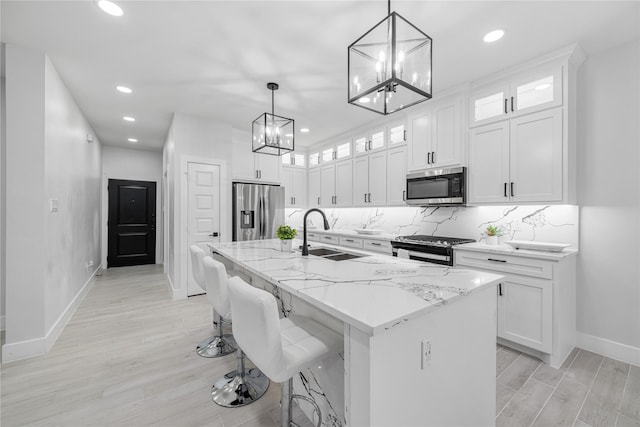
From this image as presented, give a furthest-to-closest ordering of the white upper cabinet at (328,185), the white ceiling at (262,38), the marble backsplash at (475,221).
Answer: the white upper cabinet at (328,185) < the marble backsplash at (475,221) < the white ceiling at (262,38)

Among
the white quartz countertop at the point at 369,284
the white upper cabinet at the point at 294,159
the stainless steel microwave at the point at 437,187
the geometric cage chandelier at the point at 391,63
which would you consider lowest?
the white quartz countertop at the point at 369,284

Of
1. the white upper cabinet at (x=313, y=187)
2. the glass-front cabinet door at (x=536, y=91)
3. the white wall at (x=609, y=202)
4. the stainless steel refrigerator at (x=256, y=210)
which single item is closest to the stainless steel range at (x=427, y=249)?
the white wall at (x=609, y=202)

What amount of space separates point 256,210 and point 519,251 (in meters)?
3.67

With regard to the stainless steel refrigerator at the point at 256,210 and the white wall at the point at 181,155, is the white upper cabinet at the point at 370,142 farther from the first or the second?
the white wall at the point at 181,155

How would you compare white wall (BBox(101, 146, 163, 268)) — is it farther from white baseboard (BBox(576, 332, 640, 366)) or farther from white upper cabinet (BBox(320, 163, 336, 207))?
white baseboard (BBox(576, 332, 640, 366))

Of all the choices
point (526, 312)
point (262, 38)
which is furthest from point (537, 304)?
point (262, 38)

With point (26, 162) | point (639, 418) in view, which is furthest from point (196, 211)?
point (639, 418)

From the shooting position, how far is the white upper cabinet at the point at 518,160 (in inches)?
96.7

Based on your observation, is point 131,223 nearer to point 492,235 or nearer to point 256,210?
point 256,210

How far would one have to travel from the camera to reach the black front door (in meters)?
6.00

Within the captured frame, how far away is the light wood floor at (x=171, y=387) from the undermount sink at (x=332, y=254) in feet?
3.40

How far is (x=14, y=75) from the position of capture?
2.36m

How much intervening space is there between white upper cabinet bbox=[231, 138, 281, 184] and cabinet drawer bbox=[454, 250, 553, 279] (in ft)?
11.4

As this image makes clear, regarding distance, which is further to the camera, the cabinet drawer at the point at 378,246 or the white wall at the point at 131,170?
the white wall at the point at 131,170
